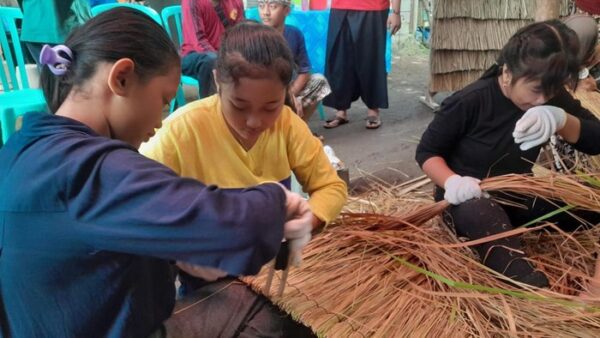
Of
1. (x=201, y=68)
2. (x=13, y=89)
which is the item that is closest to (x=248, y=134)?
(x=201, y=68)

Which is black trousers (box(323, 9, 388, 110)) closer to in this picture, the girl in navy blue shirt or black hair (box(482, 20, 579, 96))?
black hair (box(482, 20, 579, 96))

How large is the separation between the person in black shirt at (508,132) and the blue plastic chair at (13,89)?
178cm

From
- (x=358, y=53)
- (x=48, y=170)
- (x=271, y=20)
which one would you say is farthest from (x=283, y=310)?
(x=358, y=53)

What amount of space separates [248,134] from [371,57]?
106 inches

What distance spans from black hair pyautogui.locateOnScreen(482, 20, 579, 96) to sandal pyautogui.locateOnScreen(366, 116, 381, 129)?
7.59 feet

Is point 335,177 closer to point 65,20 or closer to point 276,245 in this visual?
point 276,245

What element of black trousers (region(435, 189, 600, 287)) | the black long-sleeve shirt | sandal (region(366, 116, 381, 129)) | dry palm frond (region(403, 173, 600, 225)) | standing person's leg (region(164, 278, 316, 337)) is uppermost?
the black long-sleeve shirt

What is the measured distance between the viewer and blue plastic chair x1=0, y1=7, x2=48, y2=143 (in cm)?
237

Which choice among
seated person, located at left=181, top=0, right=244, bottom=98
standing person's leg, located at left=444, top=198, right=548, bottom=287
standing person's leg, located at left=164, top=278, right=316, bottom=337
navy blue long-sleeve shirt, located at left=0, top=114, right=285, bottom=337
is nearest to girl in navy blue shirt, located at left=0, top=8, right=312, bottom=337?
navy blue long-sleeve shirt, located at left=0, top=114, right=285, bottom=337

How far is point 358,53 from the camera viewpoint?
372 cm

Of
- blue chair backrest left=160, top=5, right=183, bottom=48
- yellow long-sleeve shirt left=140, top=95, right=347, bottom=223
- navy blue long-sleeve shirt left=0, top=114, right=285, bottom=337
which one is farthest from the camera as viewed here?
blue chair backrest left=160, top=5, right=183, bottom=48

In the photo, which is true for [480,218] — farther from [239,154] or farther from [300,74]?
[300,74]

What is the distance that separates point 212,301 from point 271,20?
2210 millimetres

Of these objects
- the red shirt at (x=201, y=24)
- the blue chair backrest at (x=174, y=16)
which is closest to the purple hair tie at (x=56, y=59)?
the red shirt at (x=201, y=24)
